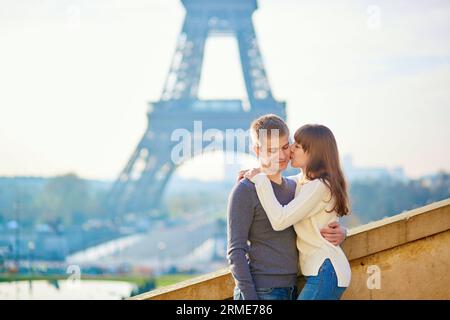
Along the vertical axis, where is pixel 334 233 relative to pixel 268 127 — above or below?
below

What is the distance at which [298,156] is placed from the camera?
9.78 ft

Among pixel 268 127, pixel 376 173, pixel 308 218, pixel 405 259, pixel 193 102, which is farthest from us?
pixel 376 173

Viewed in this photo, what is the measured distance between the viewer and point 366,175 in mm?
46250

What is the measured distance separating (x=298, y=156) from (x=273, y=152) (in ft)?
0.37

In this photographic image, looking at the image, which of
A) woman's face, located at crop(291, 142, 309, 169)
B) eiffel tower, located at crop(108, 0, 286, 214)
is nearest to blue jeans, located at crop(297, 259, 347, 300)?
woman's face, located at crop(291, 142, 309, 169)

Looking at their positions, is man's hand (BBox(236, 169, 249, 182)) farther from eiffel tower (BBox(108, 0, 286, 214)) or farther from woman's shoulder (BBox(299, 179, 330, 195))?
eiffel tower (BBox(108, 0, 286, 214))

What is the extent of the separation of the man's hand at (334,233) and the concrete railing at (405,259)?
0.47 m

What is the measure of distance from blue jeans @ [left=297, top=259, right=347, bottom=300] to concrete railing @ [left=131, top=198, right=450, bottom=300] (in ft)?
1.68

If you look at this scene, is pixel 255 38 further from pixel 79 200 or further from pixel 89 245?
pixel 79 200

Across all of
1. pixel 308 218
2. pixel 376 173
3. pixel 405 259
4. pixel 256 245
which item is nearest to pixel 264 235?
pixel 256 245

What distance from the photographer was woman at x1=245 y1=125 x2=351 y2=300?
291cm

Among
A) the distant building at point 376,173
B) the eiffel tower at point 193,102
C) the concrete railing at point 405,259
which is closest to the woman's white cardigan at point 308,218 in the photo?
the concrete railing at point 405,259

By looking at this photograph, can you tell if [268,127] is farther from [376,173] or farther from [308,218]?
[376,173]

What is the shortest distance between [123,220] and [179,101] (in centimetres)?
767
